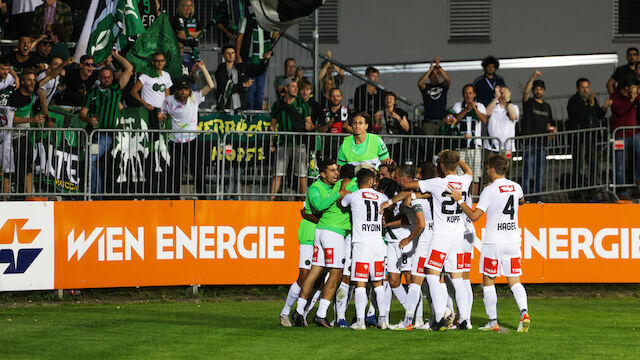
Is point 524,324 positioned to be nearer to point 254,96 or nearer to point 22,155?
point 22,155

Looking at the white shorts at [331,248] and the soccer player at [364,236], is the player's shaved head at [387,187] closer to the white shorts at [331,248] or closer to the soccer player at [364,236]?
the soccer player at [364,236]

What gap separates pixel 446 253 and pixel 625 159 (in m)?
7.02

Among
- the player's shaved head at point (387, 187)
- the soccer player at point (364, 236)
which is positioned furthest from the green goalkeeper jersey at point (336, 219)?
the player's shaved head at point (387, 187)

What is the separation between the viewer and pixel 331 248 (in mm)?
13320

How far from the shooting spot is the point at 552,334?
1286 cm

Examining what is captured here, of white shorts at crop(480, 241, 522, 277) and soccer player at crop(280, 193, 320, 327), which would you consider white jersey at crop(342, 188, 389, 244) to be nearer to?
soccer player at crop(280, 193, 320, 327)

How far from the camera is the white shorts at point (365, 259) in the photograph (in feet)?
43.0

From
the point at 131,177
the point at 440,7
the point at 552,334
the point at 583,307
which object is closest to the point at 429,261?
the point at 552,334

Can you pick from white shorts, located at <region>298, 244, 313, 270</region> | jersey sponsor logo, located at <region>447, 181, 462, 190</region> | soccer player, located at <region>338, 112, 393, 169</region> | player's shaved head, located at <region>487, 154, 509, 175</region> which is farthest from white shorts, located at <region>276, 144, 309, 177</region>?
player's shaved head, located at <region>487, 154, 509, 175</region>

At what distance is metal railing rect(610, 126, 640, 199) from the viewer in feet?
60.7

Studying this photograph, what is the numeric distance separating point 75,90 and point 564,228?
8877 mm

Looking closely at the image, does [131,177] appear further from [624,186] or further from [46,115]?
[624,186]

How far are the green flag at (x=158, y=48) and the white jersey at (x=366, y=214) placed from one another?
22.9ft

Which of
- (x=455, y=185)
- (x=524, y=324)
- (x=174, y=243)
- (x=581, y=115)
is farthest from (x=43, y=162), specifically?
(x=581, y=115)
